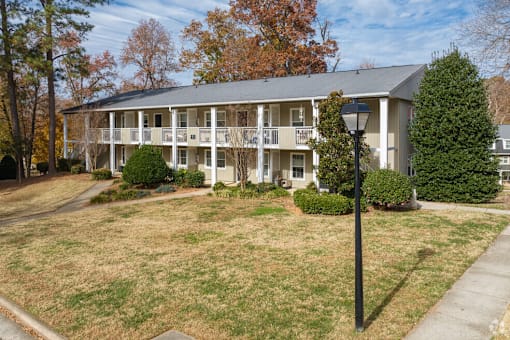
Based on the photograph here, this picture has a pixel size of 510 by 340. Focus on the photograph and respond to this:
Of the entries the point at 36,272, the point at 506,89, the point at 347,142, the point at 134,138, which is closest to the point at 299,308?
the point at 36,272

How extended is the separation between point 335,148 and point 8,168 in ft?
92.5

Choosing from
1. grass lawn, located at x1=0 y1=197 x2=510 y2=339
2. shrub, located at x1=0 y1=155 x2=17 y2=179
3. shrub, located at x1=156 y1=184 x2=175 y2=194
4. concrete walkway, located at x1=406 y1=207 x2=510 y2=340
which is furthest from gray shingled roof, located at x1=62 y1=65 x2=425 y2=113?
concrete walkway, located at x1=406 y1=207 x2=510 y2=340

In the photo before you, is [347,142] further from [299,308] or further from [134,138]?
[134,138]

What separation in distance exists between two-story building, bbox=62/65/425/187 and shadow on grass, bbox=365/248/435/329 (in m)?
7.56

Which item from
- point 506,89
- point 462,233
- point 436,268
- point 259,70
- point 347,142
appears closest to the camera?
point 436,268

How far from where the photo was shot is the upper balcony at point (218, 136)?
19312mm

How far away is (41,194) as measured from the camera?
2342 centimetres

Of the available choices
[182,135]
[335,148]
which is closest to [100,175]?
[182,135]

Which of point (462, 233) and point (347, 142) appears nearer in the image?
point (462, 233)

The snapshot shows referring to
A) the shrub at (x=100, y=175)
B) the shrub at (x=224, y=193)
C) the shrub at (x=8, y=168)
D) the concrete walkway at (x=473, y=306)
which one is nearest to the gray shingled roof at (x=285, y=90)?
the shrub at (x=100, y=175)

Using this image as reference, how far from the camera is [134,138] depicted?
27.1m

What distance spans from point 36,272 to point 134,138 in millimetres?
19622

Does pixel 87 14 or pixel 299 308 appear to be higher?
pixel 87 14

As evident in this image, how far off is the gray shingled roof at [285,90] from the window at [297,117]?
1.23 meters
